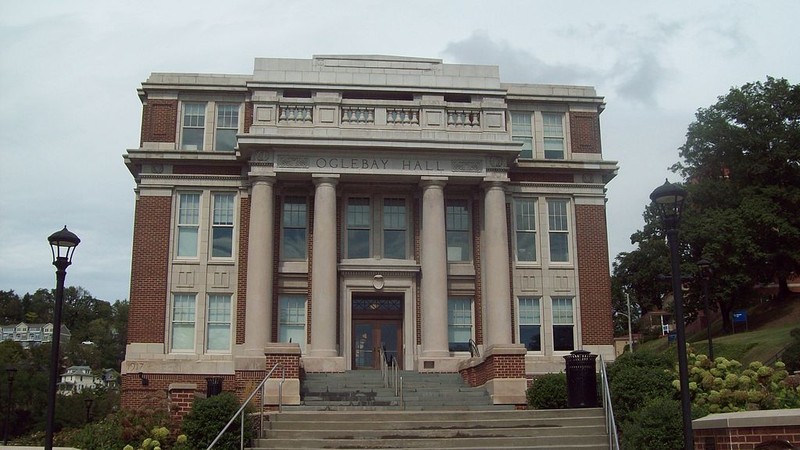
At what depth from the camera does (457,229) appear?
29234 mm

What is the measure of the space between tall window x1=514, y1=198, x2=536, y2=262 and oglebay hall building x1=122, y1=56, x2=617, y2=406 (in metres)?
0.07

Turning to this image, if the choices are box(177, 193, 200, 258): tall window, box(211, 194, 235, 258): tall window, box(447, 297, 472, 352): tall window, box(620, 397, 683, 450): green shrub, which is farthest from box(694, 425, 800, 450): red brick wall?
box(177, 193, 200, 258): tall window

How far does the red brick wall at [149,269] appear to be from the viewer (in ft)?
89.6

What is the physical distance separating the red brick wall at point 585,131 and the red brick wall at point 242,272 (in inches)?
454

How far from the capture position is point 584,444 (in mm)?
16391

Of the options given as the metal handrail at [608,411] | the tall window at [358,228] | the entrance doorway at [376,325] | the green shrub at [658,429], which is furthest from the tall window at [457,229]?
the green shrub at [658,429]

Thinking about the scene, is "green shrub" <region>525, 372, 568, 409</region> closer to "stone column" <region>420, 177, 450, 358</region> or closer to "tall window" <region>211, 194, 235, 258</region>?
"stone column" <region>420, 177, 450, 358</region>

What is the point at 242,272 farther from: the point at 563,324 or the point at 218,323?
the point at 563,324

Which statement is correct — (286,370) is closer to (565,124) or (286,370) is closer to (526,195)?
(526,195)

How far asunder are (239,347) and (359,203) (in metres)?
6.13

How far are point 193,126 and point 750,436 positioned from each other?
22477 millimetres

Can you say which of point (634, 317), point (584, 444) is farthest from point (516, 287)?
point (634, 317)

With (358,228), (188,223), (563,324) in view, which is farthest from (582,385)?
(188,223)

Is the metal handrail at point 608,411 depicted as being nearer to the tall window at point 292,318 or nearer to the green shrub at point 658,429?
the green shrub at point 658,429
